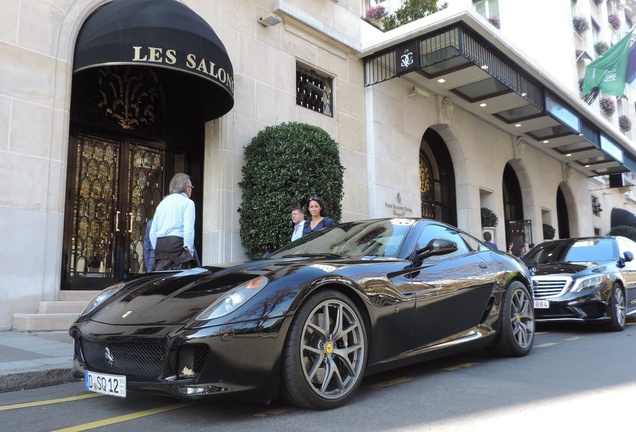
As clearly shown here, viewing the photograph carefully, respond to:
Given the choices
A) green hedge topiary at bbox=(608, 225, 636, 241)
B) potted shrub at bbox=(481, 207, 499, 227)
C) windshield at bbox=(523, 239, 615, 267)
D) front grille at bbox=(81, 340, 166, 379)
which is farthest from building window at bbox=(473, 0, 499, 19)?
front grille at bbox=(81, 340, 166, 379)

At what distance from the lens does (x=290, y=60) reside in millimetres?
11039

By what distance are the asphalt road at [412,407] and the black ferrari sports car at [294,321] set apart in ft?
0.63

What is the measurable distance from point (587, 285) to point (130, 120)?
7.60 meters

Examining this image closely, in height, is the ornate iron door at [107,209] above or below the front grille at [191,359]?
above

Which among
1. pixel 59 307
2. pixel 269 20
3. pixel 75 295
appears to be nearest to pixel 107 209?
pixel 75 295

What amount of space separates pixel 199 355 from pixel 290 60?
9.11m

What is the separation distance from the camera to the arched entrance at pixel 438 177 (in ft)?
53.9

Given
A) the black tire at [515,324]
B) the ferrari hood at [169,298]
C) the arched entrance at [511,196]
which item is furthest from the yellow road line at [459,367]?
Answer: the arched entrance at [511,196]

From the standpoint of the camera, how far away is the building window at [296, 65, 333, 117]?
1148 cm

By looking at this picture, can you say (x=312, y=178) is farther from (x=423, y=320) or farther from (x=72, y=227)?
(x=423, y=320)

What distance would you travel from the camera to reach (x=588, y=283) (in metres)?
7.36

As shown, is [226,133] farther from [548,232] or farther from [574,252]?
[548,232]

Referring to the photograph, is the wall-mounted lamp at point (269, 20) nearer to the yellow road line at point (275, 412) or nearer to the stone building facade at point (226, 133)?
the stone building facade at point (226, 133)

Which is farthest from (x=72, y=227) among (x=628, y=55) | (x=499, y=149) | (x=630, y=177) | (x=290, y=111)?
(x=630, y=177)
